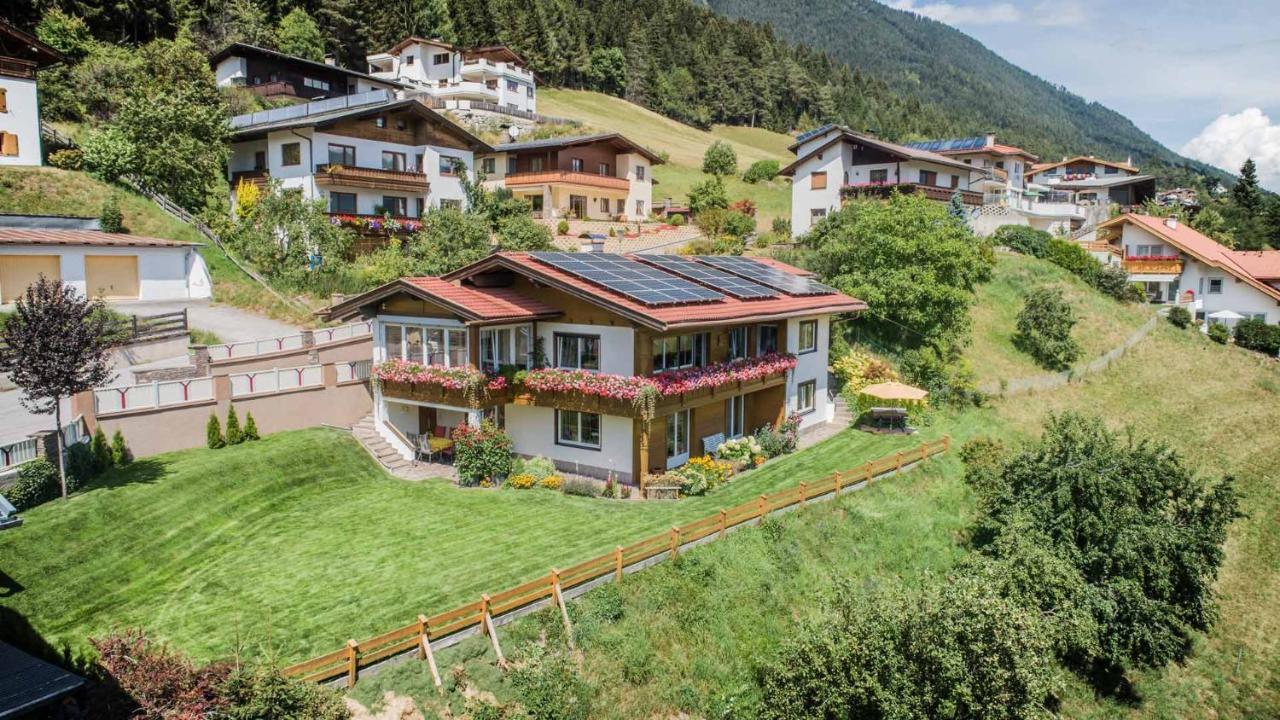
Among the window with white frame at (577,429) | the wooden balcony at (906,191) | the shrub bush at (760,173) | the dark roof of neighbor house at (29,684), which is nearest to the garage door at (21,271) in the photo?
the window with white frame at (577,429)

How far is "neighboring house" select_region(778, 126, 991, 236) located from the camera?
54438 mm

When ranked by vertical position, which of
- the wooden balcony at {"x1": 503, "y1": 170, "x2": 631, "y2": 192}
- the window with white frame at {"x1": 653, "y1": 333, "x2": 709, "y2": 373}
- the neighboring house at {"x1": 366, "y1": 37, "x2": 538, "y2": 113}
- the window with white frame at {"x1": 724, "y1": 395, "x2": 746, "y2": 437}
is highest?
the neighboring house at {"x1": 366, "y1": 37, "x2": 538, "y2": 113}

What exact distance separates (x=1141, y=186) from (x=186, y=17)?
299ft

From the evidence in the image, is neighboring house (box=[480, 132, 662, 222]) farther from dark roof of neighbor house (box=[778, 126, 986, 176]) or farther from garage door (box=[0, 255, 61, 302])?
garage door (box=[0, 255, 61, 302])

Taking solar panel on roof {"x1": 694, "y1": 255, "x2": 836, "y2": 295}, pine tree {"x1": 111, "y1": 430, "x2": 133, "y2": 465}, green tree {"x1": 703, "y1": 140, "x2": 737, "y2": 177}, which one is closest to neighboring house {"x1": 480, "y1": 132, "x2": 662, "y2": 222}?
green tree {"x1": 703, "y1": 140, "x2": 737, "y2": 177}

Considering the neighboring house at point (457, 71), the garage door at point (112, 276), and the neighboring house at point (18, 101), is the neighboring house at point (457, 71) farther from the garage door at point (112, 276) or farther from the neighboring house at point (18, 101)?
the garage door at point (112, 276)

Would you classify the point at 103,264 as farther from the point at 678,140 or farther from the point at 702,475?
the point at 678,140

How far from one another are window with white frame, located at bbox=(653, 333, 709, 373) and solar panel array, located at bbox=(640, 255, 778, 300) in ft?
7.50

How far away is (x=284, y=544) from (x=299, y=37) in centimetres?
7416

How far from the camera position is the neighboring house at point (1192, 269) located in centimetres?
5362

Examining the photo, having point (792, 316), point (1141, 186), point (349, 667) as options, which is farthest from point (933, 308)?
point (1141, 186)

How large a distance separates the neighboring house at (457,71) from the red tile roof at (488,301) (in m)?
60.5

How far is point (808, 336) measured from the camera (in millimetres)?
32344

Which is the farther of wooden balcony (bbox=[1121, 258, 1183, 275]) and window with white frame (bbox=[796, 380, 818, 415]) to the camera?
wooden balcony (bbox=[1121, 258, 1183, 275])
